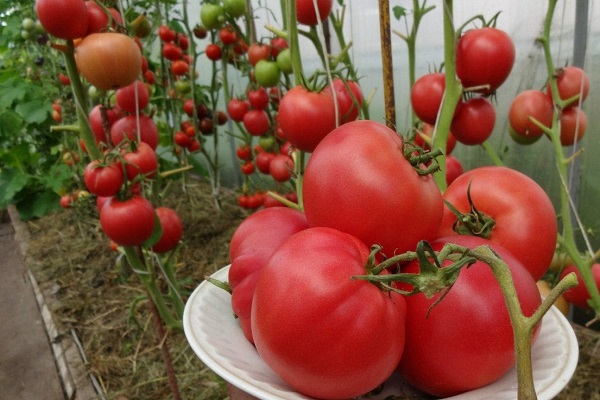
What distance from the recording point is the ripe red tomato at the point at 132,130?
35.8 inches

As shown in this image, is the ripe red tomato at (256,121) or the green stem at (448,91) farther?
the ripe red tomato at (256,121)

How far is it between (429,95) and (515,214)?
0.99 ft

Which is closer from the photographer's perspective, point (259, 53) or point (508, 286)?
point (508, 286)

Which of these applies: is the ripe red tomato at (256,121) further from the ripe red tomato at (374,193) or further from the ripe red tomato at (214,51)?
the ripe red tomato at (374,193)

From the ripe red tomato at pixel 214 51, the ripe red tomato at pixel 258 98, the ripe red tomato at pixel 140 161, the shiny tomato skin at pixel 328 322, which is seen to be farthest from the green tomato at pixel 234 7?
the shiny tomato skin at pixel 328 322

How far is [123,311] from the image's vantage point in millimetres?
1732

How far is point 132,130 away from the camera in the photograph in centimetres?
92

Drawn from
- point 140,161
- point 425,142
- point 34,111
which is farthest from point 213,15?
point 34,111

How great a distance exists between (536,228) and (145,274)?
75cm

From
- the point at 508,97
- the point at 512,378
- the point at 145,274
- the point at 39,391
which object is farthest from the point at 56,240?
the point at 512,378

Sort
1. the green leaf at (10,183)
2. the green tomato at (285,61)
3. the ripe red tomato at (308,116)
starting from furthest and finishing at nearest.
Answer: the green leaf at (10,183)
the green tomato at (285,61)
the ripe red tomato at (308,116)

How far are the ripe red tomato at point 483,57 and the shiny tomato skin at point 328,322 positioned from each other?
40 centimetres

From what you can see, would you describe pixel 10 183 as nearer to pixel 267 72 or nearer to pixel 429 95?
pixel 267 72

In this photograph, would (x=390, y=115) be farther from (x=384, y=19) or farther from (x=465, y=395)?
(x=465, y=395)
